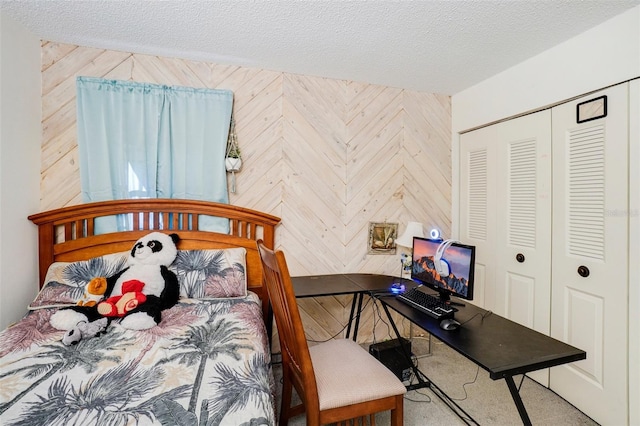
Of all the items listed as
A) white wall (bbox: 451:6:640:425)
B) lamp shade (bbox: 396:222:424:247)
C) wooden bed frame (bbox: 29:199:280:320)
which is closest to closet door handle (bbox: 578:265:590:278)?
white wall (bbox: 451:6:640:425)

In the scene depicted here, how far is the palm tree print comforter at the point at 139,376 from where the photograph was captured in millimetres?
868

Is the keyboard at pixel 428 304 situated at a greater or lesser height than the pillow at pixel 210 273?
lesser

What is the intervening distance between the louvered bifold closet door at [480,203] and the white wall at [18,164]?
3.41 m

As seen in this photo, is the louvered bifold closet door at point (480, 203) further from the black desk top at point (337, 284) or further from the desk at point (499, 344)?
the desk at point (499, 344)

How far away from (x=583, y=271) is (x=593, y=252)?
0.43 feet

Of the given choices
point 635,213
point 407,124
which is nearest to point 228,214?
point 407,124

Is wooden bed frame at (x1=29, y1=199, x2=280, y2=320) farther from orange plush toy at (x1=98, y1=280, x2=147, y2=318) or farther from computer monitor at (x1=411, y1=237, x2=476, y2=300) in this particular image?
computer monitor at (x1=411, y1=237, x2=476, y2=300)

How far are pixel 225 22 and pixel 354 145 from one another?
1.37 m

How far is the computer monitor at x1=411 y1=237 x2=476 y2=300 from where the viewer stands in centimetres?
161

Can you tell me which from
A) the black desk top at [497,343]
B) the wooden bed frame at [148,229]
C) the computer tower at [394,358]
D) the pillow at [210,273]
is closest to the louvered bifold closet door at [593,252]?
the black desk top at [497,343]

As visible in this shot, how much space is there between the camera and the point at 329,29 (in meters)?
1.84

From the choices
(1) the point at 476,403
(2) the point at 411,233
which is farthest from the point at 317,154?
(1) the point at 476,403

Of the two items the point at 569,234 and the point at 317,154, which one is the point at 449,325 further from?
the point at 317,154

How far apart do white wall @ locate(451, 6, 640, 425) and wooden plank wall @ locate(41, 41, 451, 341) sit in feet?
1.82
